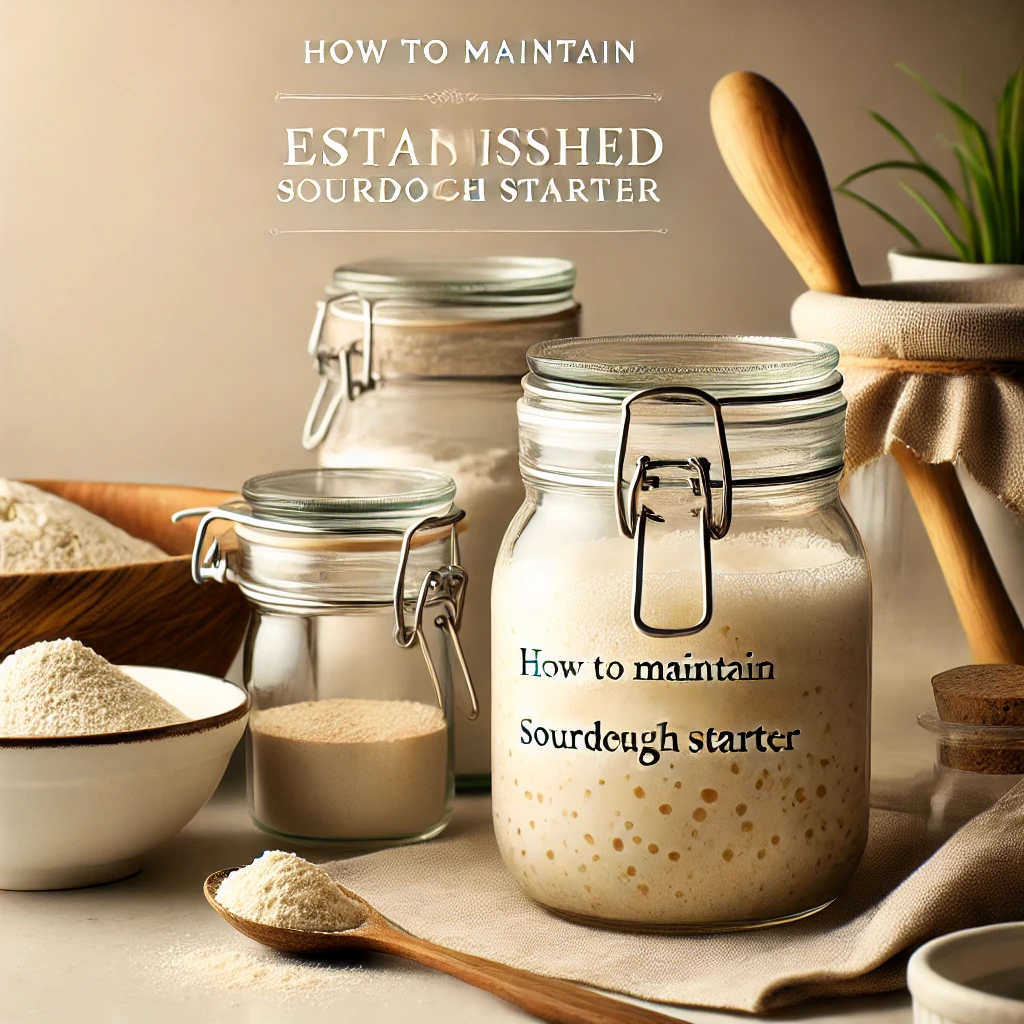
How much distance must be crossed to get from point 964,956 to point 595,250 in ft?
2.21

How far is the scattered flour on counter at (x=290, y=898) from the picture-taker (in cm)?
58

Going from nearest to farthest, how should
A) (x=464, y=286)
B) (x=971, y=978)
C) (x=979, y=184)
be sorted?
(x=971, y=978) → (x=464, y=286) → (x=979, y=184)

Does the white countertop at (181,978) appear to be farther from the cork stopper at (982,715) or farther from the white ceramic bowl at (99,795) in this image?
the cork stopper at (982,715)

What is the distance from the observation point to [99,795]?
2.09 feet

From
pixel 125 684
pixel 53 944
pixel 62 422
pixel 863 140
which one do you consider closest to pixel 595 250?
pixel 863 140

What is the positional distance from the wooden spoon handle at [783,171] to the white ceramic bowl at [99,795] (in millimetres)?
356

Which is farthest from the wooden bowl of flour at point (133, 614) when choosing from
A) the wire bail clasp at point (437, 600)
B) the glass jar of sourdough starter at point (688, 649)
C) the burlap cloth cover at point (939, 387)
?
the burlap cloth cover at point (939, 387)

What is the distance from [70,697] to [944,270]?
1.83 ft

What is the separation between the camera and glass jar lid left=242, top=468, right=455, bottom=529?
2.32 ft

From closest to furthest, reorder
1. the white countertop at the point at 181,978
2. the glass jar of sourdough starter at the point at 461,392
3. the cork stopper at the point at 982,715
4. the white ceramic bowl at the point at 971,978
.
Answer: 1. the white ceramic bowl at the point at 971,978
2. the white countertop at the point at 181,978
3. the cork stopper at the point at 982,715
4. the glass jar of sourdough starter at the point at 461,392

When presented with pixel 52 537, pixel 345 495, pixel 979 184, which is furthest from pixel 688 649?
pixel 979 184

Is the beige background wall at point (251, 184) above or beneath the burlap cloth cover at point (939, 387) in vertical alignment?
above

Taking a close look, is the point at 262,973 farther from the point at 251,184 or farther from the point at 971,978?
the point at 251,184

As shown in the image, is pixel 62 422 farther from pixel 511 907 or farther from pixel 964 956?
pixel 964 956
